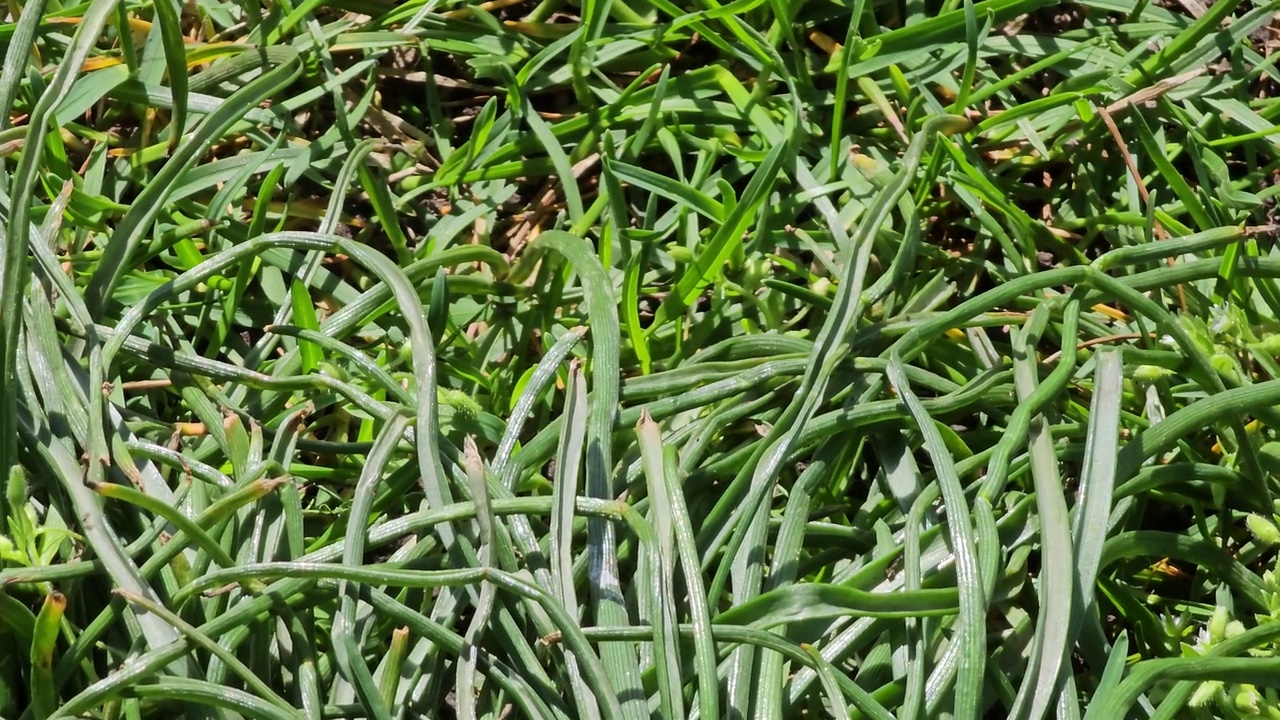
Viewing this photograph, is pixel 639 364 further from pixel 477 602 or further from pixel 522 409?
pixel 477 602

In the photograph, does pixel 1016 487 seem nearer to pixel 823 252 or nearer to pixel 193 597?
pixel 823 252

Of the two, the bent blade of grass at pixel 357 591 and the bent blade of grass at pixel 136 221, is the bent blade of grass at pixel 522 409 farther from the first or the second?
the bent blade of grass at pixel 136 221

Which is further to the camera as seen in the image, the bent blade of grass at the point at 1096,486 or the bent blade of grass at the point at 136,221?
the bent blade of grass at the point at 136,221

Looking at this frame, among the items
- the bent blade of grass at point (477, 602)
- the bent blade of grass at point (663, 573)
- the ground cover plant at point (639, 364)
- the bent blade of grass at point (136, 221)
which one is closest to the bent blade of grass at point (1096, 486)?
the ground cover plant at point (639, 364)

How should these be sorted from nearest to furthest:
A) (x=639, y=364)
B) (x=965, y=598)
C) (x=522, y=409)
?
(x=965, y=598) < (x=522, y=409) < (x=639, y=364)

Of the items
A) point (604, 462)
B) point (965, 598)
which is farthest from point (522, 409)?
point (965, 598)

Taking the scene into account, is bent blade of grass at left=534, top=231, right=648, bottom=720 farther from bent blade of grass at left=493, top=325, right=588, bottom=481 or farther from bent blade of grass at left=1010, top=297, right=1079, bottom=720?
bent blade of grass at left=1010, top=297, right=1079, bottom=720

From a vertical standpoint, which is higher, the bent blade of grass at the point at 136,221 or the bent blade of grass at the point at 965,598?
the bent blade of grass at the point at 136,221
